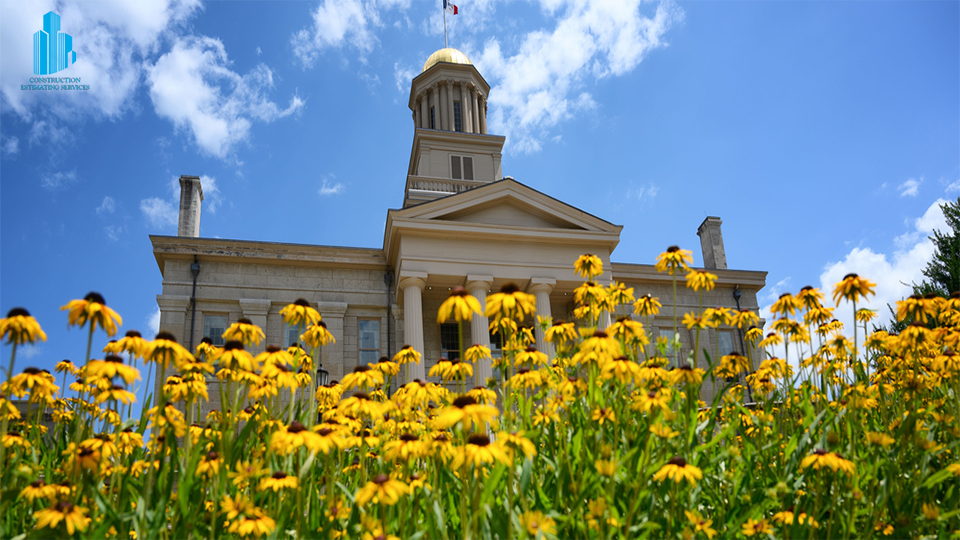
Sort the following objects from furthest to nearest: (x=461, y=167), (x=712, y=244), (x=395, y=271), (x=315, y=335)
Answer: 1. (x=461, y=167)
2. (x=712, y=244)
3. (x=395, y=271)
4. (x=315, y=335)

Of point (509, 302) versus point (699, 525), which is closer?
point (699, 525)

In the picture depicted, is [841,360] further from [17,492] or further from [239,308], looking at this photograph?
[239,308]

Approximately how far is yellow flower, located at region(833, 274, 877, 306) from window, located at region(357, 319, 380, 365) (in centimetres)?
1860

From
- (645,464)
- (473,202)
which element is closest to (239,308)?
(473,202)

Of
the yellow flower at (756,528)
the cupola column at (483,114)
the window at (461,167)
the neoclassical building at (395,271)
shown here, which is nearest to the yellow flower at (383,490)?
the yellow flower at (756,528)

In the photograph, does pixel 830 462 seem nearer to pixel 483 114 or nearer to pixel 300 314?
pixel 300 314

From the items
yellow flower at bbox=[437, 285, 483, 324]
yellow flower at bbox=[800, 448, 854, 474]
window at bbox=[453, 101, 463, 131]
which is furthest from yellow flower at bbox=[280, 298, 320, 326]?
window at bbox=[453, 101, 463, 131]

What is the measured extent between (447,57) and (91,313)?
107 feet

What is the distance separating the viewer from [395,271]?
22.6m

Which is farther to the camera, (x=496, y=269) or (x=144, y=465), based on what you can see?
(x=496, y=269)

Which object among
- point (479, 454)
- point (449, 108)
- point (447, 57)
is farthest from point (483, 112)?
point (479, 454)

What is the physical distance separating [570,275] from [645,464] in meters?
17.6

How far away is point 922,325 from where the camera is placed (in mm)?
4906

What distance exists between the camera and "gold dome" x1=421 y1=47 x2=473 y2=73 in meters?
33.4
